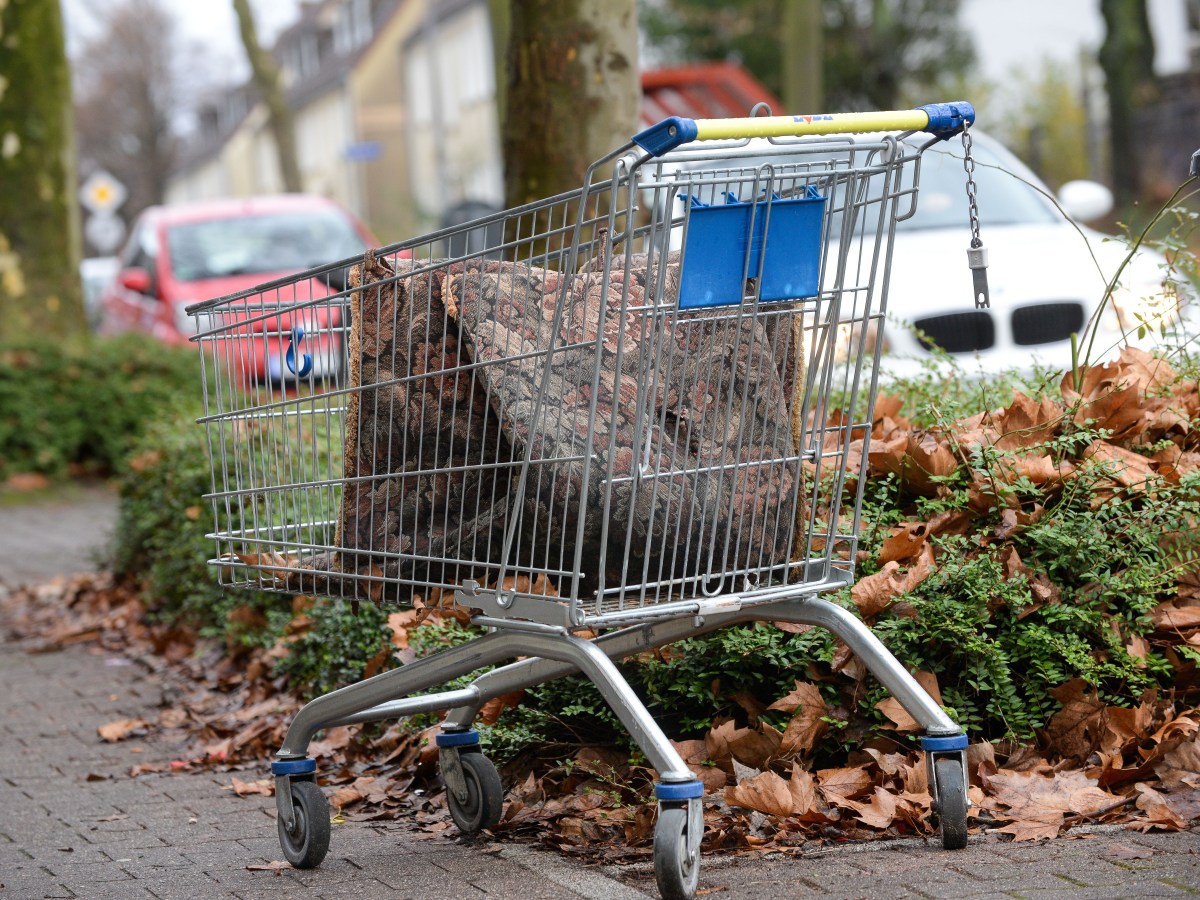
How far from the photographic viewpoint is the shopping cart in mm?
2900

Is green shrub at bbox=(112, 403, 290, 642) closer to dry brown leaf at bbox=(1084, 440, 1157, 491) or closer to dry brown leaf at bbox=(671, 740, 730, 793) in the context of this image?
dry brown leaf at bbox=(671, 740, 730, 793)

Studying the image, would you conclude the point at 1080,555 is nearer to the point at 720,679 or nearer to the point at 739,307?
the point at 720,679

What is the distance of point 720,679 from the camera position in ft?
12.3

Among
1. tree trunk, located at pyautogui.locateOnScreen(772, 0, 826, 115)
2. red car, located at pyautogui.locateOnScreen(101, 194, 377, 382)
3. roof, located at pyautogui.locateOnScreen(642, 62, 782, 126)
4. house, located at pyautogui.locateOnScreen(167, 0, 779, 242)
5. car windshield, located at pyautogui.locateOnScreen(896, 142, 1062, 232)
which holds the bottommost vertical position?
car windshield, located at pyautogui.locateOnScreen(896, 142, 1062, 232)

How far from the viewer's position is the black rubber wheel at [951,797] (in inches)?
123

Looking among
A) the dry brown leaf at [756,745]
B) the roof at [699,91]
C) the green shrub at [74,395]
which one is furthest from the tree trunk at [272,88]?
the dry brown leaf at [756,745]

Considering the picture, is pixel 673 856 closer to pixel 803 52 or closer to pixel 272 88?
pixel 803 52

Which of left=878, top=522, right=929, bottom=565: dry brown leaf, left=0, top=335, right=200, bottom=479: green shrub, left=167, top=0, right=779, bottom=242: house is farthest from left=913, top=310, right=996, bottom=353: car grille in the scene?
left=167, top=0, right=779, bottom=242: house

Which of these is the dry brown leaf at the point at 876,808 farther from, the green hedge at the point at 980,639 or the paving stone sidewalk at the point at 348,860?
the green hedge at the point at 980,639

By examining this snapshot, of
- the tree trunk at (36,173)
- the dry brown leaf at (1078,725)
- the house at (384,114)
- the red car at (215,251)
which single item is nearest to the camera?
the dry brown leaf at (1078,725)

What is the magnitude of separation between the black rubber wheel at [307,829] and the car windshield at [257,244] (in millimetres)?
9594

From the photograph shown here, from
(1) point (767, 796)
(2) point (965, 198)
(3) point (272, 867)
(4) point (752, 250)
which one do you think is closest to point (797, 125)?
(4) point (752, 250)

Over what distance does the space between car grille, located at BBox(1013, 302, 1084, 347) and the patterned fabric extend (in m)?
3.88

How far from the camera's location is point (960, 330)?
6.71 m
